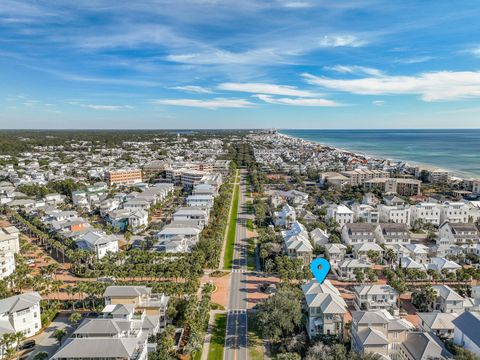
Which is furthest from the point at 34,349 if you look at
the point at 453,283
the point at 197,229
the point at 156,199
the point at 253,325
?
the point at 156,199

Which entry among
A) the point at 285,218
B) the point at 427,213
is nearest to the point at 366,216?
the point at 427,213

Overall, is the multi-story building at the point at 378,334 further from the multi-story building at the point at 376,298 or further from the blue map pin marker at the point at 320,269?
the blue map pin marker at the point at 320,269

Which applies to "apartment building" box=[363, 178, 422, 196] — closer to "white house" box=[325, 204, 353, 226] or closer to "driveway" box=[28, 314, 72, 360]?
"white house" box=[325, 204, 353, 226]

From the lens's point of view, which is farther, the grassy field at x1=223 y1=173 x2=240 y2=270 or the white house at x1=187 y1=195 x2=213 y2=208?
the white house at x1=187 y1=195 x2=213 y2=208

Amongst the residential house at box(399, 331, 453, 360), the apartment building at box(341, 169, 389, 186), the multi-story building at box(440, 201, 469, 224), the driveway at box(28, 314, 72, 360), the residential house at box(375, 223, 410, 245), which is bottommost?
the driveway at box(28, 314, 72, 360)

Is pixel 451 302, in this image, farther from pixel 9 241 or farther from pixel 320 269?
pixel 9 241

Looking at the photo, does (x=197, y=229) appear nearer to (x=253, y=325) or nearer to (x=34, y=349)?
(x=253, y=325)

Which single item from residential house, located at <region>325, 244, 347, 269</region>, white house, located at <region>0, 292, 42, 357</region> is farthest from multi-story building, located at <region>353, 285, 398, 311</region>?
white house, located at <region>0, 292, 42, 357</region>
